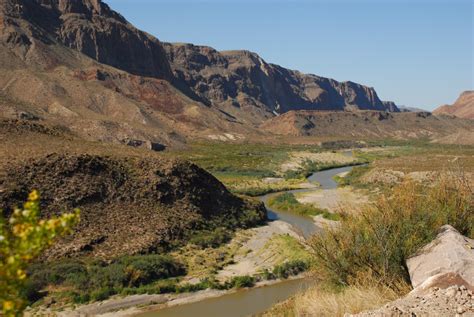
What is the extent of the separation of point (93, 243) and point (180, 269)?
19.7ft

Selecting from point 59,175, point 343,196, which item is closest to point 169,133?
point 343,196

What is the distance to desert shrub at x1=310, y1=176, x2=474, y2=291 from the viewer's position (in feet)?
45.4

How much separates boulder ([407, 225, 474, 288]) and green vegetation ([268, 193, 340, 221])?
29000 millimetres

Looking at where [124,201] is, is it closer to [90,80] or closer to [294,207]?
[294,207]

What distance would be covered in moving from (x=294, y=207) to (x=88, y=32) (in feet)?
443

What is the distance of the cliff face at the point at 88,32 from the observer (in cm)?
13938

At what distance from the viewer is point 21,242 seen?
15.6ft

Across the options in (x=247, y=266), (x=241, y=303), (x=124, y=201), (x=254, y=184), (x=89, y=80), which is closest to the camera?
(x=241, y=303)

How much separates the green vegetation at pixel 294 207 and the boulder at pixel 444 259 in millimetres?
29000

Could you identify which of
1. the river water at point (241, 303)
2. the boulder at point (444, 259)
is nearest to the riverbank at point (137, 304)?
the river water at point (241, 303)

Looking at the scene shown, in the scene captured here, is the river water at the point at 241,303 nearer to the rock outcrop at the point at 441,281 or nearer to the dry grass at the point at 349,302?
the dry grass at the point at 349,302

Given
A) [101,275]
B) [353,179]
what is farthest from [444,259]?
[353,179]

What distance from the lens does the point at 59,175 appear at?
3484cm

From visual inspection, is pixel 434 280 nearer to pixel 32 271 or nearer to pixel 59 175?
pixel 32 271
